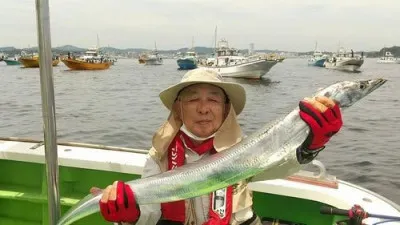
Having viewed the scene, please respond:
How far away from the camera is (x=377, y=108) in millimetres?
27375

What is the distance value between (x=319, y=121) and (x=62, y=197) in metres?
3.12

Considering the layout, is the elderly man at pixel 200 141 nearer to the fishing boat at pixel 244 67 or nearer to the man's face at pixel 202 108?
the man's face at pixel 202 108

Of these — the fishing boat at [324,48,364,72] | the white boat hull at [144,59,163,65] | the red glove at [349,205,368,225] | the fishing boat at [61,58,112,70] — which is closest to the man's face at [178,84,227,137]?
the red glove at [349,205,368,225]

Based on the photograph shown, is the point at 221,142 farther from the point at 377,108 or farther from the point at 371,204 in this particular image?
the point at 377,108

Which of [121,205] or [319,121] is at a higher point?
[319,121]

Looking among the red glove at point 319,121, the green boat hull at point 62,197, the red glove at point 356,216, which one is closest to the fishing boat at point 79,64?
the green boat hull at point 62,197

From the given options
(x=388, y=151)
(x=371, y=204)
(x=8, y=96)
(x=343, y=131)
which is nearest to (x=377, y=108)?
(x=343, y=131)

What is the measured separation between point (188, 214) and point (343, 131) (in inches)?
681

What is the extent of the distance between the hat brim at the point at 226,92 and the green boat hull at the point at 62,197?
1.19 metres

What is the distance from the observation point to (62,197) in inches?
168

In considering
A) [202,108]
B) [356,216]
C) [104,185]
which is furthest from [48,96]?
[356,216]

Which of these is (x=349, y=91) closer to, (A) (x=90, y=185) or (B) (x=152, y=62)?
(A) (x=90, y=185)

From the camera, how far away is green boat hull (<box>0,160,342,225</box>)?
3.92 metres

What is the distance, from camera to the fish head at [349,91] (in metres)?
2.14
